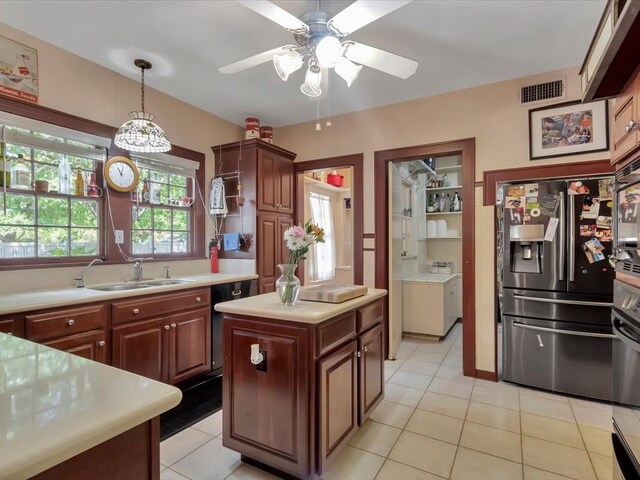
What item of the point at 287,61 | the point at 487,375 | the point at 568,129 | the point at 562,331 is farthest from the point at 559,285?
the point at 287,61

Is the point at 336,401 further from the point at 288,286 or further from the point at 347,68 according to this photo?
the point at 347,68

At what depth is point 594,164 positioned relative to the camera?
2.72m

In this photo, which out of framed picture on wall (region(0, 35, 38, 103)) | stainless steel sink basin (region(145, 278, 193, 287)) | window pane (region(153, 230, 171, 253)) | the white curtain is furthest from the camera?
the white curtain

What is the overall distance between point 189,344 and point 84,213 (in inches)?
54.9

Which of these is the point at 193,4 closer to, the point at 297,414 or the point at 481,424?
the point at 297,414

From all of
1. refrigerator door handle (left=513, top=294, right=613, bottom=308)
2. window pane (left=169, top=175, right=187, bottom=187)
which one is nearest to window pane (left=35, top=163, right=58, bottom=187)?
window pane (left=169, top=175, right=187, bottom=187)

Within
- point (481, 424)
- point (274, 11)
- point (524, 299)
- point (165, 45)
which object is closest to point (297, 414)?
point (481, 424)

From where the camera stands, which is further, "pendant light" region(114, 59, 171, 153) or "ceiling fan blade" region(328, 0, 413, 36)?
"pendant light" region(114, 59, 171, 153)

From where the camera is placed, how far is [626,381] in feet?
4.71

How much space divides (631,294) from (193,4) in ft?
9.06

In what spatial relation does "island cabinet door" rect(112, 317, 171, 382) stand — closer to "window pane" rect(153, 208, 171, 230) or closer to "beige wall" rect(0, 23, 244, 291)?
"beige wall" rect(0, 23, 244, 291)

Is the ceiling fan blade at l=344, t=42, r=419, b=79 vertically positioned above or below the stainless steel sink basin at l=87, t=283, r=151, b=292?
above

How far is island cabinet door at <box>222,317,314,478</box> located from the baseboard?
2.11 meters

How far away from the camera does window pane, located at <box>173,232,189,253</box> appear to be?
3.51m
